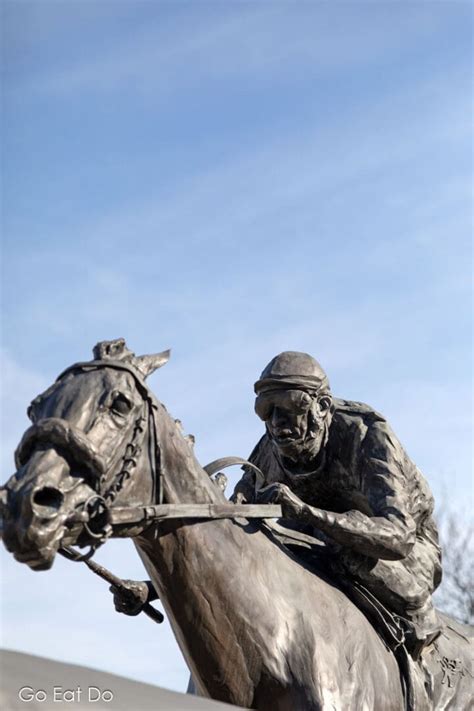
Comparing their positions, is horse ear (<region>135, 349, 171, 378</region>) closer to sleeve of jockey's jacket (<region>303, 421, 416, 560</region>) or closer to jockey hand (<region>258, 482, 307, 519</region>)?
jockey hand (<region>258, 482, 307, 519</region>)

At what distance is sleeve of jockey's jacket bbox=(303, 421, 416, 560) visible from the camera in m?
6.18

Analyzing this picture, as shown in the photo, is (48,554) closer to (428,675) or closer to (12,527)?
(12,527)

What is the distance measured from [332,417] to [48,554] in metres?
2.20

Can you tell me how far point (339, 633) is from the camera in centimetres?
600

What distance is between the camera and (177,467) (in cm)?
561

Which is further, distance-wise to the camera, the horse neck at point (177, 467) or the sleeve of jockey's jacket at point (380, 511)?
the sleeve of jockey's jacket at point (380, 511)

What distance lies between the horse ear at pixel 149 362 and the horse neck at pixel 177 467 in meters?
0.15

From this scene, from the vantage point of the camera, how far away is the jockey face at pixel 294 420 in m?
6.61

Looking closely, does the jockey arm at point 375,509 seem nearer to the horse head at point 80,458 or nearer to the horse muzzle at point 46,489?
the horse head at point 80,458

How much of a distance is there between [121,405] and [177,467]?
0.39m

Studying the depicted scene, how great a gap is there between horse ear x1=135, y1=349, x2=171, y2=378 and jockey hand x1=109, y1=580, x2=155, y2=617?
1.06 meters

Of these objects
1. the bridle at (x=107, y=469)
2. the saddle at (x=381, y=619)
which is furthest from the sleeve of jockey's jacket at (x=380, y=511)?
the bridle at (x=107, y=469)

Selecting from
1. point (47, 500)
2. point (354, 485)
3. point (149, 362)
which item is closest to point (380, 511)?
point (354, 485)

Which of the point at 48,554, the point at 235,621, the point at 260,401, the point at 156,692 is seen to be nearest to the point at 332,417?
the point at 260,401
